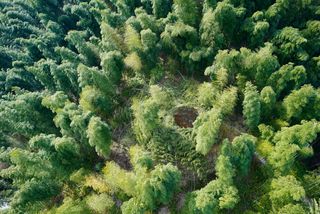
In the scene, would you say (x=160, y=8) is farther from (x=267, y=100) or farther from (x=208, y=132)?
(x=208, y=132)

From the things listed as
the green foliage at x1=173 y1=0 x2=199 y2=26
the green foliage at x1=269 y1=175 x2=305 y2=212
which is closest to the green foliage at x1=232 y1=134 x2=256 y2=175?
the green foliage at x1=269 y1=175 x2=305 y2=212

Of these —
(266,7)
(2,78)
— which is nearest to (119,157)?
(2,78)

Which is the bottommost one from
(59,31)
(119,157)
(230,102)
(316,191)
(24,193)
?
(316,191)

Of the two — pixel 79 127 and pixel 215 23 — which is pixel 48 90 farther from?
pixel 215 23

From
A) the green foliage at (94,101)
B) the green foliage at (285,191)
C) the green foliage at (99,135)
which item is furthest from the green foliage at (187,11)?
the green foliage at (285,191)

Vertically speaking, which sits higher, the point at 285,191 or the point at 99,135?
the point at 99,135

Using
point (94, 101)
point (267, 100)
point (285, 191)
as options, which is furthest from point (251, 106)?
point (94, 101)
